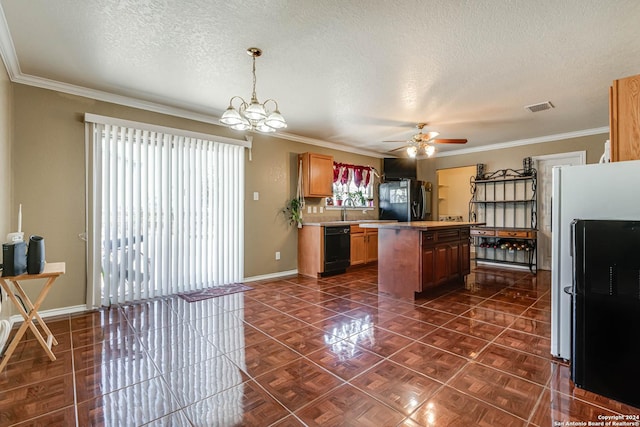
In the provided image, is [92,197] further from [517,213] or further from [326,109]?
[517,213]

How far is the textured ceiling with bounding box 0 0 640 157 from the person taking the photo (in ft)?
→ 6.49

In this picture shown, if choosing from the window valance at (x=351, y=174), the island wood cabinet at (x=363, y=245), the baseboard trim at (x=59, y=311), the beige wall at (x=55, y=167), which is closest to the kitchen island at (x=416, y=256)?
the island wood cabinet at (x=363, y=245)

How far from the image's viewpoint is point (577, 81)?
9.86ft

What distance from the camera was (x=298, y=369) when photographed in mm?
2002

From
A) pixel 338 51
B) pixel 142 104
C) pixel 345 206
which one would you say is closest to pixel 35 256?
pixel 142 104

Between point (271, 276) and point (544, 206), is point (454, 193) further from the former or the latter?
point (271, 276)

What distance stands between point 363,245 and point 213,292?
2833 mm

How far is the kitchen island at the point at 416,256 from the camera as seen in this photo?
3.55 metres

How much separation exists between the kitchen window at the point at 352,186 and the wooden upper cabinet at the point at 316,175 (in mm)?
483

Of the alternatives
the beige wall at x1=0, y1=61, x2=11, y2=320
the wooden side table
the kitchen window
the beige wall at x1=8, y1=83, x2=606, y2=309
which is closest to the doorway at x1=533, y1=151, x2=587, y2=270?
the kitchen window

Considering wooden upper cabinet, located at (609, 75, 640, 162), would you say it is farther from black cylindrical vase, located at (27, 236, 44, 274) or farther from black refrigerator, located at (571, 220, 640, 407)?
black cylindrical vase, located at (27, 236, 44, 274)

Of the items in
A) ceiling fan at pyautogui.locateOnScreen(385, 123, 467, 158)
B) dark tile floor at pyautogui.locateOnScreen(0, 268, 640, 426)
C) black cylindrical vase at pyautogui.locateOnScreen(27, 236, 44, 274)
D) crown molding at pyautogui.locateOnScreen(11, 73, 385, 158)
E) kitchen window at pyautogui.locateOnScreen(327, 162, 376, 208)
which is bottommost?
dark tile floor at pyautogui.locateOnScreen(0, 268, 640, 426)

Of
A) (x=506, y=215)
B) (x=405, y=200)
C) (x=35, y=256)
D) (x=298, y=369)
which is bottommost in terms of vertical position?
(x=298, y=369)

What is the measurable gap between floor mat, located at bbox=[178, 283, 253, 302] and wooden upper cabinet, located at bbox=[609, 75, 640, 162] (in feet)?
12.9
